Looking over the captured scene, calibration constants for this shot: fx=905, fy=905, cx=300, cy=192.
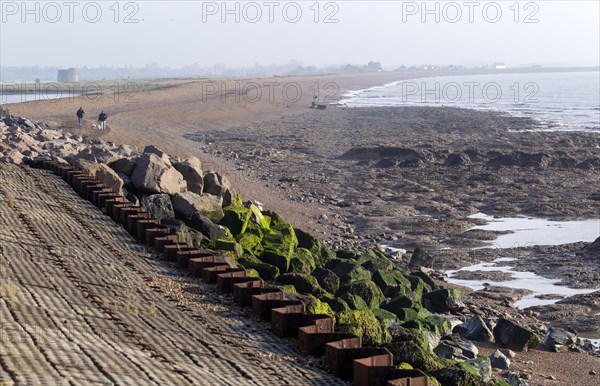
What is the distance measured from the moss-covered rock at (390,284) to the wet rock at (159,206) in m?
3.71

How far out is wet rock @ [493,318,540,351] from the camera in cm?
1340

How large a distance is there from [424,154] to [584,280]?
18.2 metres

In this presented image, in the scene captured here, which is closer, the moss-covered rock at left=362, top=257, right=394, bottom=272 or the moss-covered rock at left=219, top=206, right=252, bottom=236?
the moss-covered rock at left=362, top=257, right=394, bottom=272

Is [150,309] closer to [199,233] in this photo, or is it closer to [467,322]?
[199,233]

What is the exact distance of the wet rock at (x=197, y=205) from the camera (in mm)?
15844

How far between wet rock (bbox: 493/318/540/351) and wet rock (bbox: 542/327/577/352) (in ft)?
0.61

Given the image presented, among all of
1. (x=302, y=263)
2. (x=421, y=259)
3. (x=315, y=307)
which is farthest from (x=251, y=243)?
(x=315, y=307)

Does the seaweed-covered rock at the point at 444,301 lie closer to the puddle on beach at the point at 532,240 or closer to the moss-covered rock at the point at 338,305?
the puddle on beach at the point at 532,240

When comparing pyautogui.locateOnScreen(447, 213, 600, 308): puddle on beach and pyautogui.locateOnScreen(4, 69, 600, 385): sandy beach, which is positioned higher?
pyautogui.locateOnScreen(4, 69, 600, 385): sandy beach

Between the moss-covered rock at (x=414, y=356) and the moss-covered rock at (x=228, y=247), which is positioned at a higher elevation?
the moss-covered rock at (x=228, y=247)

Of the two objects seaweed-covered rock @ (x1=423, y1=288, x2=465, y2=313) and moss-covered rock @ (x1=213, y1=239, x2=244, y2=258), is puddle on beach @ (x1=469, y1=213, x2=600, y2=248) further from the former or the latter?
moss-covered rock @ (x1=213, y1=239, x2=244, y2=258)

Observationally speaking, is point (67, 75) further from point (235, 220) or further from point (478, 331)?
point (478, 331)

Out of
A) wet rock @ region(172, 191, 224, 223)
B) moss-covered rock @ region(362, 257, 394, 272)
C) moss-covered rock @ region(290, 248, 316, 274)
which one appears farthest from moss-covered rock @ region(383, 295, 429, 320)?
wet rock @ region(172, 191, 224, 223)

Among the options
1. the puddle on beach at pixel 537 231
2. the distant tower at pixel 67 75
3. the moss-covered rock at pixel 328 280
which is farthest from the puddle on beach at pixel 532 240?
the distant tower at pixel 67 75
